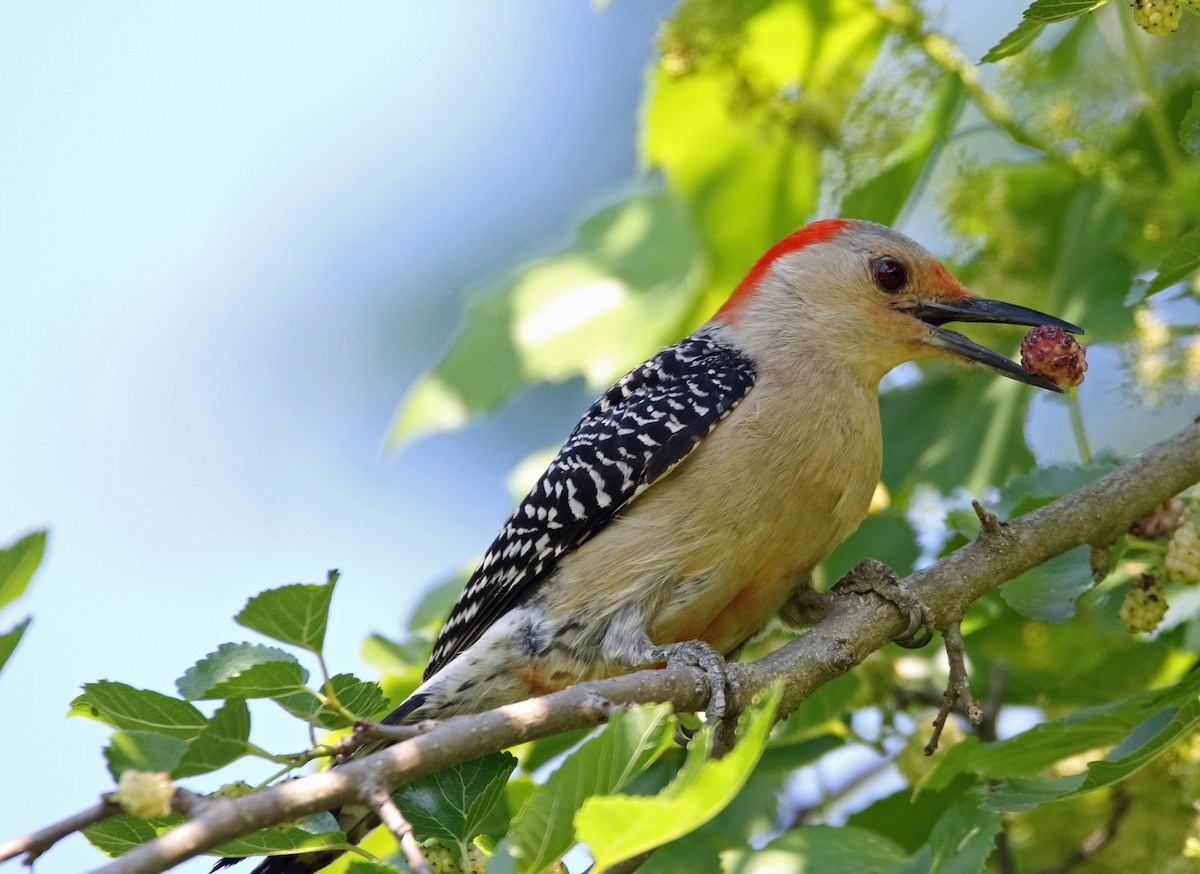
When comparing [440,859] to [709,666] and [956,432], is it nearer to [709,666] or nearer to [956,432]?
[709,666]

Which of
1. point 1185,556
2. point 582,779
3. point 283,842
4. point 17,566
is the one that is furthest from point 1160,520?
point 17,566

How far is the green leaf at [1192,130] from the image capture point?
11.4ft

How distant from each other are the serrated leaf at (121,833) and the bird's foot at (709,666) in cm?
142

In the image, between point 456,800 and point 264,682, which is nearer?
point 264,682

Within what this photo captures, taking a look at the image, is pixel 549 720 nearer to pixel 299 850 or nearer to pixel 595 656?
pixel 299 850

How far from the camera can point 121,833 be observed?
3.11 metres

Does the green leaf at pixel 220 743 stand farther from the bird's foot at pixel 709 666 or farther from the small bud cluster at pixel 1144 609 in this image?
the small bud cluster at pixel 1144 609

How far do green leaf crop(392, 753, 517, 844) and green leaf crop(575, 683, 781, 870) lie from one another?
0.81m

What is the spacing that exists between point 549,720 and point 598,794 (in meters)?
0.36

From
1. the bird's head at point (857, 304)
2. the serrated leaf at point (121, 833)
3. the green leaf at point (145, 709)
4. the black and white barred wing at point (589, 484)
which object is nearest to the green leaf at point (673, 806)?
the green leaf at point (145, 709)

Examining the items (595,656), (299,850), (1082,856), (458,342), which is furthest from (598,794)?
(458,342)

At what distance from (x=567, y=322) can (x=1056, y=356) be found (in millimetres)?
2129

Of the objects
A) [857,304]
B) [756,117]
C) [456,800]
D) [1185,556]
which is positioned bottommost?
[1185,556]

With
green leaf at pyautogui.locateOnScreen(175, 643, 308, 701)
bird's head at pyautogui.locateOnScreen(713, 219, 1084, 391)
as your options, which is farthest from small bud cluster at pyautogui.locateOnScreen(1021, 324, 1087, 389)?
green leaf at pyautogui.locateOnScreen(175, 643, 308, 701)
